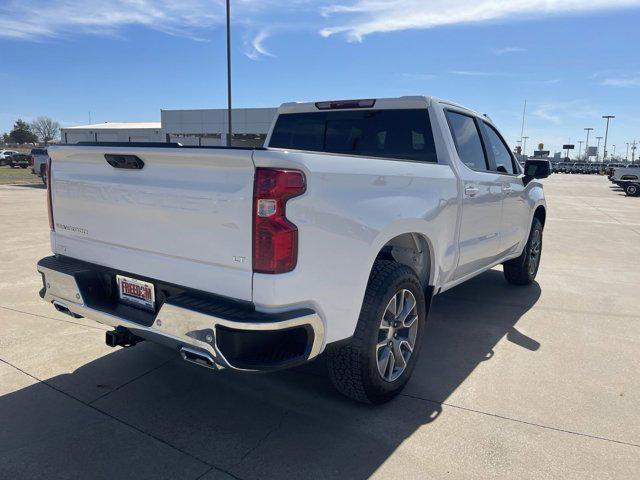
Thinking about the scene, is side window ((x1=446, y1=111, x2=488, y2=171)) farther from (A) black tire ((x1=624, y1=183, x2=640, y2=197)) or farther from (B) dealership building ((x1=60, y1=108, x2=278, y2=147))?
(B) dealership building ((x1=60, y1=108, x2=278, y2=147))

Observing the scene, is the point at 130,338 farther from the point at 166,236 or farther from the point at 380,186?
the point at 380,186

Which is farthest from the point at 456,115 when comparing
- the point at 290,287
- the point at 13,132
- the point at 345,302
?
the point at 13,132

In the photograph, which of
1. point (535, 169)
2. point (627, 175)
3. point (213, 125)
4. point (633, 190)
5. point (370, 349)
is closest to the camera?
point (370, 349)

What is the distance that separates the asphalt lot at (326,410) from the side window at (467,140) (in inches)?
59.9

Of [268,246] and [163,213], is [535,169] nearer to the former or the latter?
[268,246]

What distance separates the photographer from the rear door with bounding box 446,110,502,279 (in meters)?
4.02

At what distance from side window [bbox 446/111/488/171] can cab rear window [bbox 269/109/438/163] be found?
12.1 inches

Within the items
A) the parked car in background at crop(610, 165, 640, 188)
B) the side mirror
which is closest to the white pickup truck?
the side mirror

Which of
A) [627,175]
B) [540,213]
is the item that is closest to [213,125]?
[627,175]

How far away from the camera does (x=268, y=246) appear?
2268mm

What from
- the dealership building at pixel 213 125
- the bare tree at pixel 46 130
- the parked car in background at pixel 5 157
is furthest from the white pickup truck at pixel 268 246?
the bare tree at pixel 46 130

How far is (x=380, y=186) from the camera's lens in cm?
285

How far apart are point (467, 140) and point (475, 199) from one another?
597mm

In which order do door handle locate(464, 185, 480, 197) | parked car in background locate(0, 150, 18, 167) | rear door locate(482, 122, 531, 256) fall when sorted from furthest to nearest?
parked car in background locate(0, 150, 18, 167)
rear door locate(482, 122, 531, 256)
door handle locate(464, 185, 480, 197)
